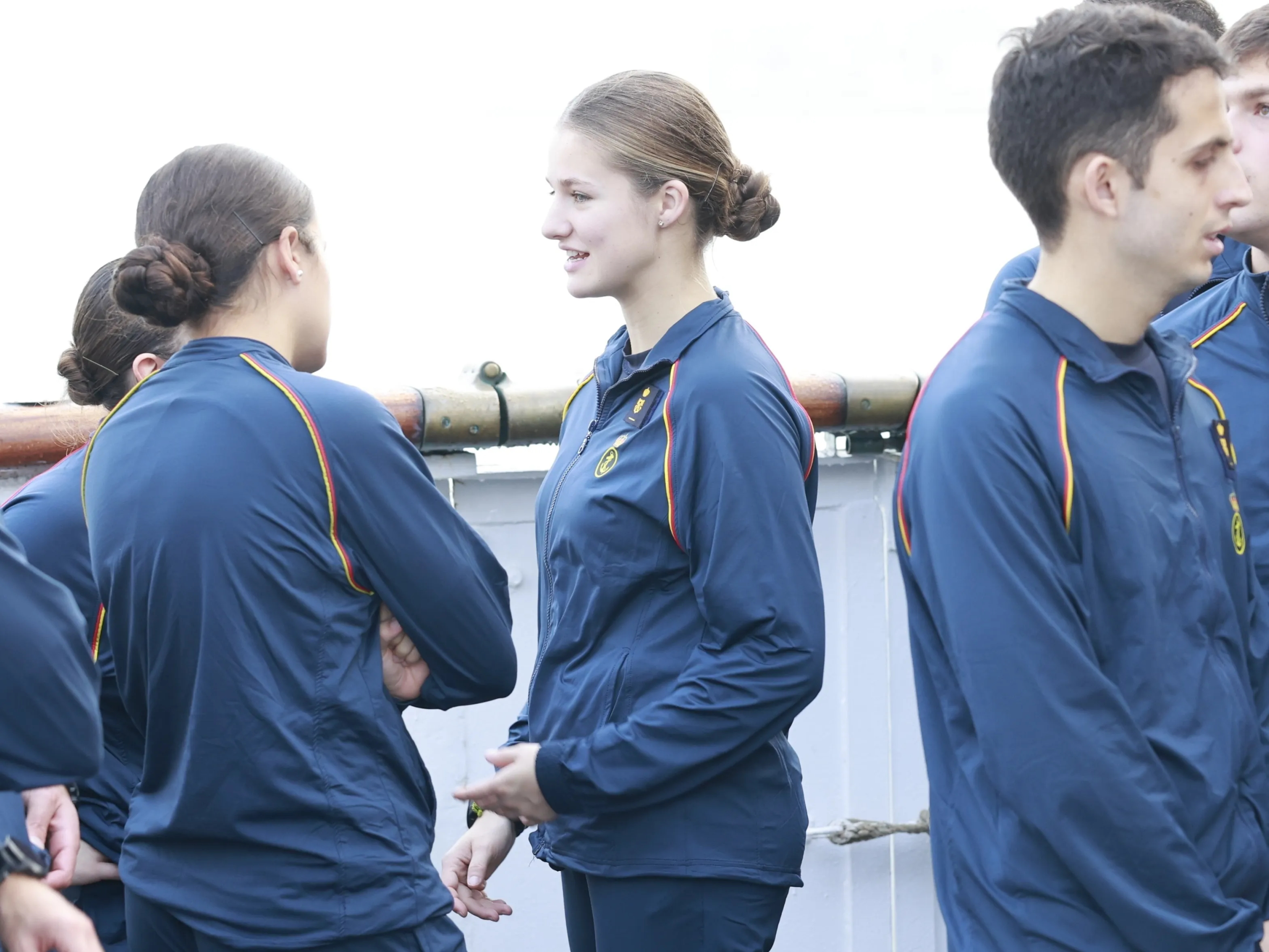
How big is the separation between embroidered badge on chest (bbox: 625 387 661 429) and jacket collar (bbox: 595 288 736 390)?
0.03m

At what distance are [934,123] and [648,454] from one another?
6.80 feet

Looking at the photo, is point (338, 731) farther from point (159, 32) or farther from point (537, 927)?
point (159, 32)

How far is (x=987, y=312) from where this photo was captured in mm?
1328

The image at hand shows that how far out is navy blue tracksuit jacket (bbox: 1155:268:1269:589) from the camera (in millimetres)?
1517

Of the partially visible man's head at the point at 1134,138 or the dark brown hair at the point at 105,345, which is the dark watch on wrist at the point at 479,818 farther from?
the partially visible man's head at the point at 1134,138

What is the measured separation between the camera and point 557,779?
5.13ft

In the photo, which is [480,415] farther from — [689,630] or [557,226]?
[689,630]

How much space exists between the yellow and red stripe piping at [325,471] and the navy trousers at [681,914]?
0.45 metres

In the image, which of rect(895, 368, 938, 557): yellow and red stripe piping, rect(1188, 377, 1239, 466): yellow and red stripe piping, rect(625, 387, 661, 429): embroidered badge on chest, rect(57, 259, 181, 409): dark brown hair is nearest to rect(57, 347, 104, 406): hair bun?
rect(57, 259, 181, 409): dark brown hair

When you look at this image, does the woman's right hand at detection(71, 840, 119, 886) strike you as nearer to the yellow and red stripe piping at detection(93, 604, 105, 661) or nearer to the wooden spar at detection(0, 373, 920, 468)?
the yellow and red stripe piping at detection(93, 604, 105, 661)

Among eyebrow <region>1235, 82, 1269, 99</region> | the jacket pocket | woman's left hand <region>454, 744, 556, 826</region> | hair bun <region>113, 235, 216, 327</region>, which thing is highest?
eyebrow <region>1235, 82, 1269, 99</region>

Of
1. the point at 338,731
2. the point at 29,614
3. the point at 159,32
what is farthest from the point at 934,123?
the point at 29,614

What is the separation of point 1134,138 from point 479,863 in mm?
1091

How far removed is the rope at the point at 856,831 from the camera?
2.64 m
